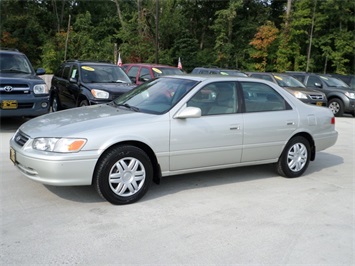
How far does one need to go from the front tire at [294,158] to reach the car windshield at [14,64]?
6749mm

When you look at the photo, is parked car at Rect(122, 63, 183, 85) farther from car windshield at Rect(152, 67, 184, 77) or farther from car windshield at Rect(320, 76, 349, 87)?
car windshield at Rect(320, 76, 349, 87)

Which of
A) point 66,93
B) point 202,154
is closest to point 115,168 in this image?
point 202,154

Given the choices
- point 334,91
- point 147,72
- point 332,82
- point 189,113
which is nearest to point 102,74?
point 147,72

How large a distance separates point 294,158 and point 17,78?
6.24m

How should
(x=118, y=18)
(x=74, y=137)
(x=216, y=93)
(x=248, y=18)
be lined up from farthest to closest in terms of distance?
(x=118, y=18)
(x=248, y=18)
(x=216, y=93)
(x=74, y=137)

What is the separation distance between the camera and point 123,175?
4410mm

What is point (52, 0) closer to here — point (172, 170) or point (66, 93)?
point (66, 93)

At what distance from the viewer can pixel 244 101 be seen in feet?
17.7

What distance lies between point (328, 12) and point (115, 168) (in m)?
31.8

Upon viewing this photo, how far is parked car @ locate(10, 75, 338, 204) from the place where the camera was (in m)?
4.20

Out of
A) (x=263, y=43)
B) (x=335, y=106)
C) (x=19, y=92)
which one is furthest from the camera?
(x=263, y=43)

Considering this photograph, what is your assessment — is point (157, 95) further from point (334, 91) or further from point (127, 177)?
point (334, 91)

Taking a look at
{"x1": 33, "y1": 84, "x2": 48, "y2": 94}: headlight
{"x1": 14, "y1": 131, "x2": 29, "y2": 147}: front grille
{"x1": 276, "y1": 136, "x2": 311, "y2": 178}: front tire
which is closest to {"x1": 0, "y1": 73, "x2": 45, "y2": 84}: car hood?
{"x1": 33, "y1": 84, "x2": 48, "y2": 94}: headlight

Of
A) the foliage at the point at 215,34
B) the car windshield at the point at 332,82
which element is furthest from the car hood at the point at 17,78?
the foliage at the point at 215,34
